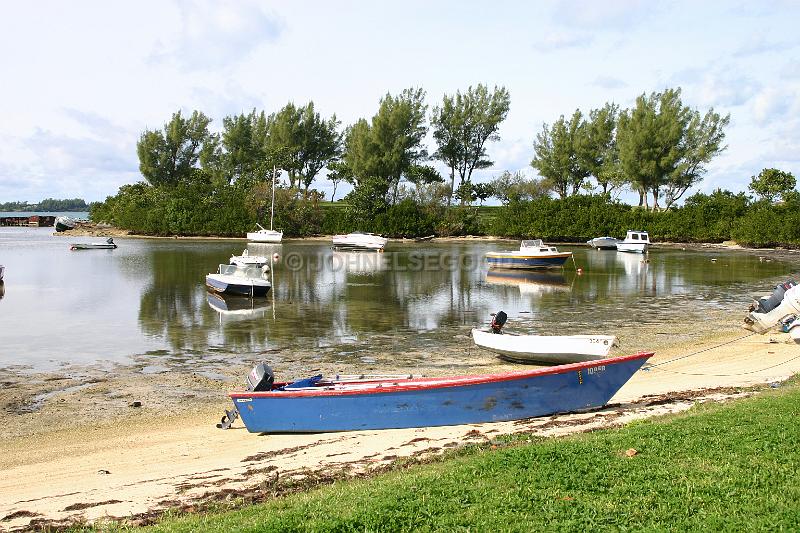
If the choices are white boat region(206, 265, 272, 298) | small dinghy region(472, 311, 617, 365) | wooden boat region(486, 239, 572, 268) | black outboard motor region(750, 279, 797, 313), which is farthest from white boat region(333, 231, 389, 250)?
small dinghy region(472, 311, 617, 365)

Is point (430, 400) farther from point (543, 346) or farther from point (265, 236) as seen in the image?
point (265, 236)

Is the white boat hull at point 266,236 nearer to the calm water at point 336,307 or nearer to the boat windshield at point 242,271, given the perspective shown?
the calm water at point 336,307

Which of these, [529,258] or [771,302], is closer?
[771,302]

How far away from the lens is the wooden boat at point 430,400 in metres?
13.5

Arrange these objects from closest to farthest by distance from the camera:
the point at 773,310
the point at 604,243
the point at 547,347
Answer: the point at 547,347 → the point at 773,310 → the point at 604,243

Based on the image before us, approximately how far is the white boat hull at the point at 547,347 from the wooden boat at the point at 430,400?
3947mm

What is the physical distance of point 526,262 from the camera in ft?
179

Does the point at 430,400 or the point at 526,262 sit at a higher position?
the point at 526,262

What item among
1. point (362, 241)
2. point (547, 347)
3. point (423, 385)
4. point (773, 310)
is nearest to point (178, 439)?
point (423, 385)

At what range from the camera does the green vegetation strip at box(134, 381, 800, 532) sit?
7.83 metres

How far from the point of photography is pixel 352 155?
115m

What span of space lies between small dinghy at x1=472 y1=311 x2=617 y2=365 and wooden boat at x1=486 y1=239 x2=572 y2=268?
112 ft

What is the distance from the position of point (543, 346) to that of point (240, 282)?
68.0 feet

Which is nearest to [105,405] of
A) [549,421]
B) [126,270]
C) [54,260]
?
[549,421]
